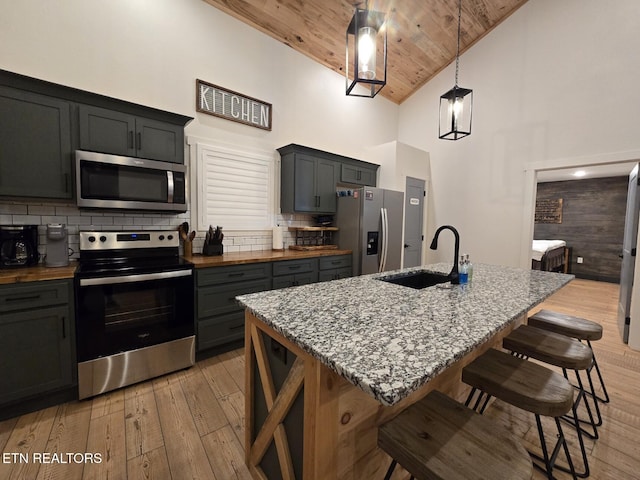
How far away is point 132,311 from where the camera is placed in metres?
2.10

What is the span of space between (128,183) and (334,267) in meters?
2.30

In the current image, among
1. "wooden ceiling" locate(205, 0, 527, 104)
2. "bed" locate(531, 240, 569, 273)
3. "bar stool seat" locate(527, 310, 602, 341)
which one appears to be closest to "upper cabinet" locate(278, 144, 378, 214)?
"wooden ceiling" locate(205, 0, 527, 104)

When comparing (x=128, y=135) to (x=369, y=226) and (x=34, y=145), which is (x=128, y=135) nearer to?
(x=34, y=145)

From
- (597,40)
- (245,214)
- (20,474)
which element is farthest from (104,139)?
(597,40)

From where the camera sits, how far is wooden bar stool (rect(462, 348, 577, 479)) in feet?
3.58

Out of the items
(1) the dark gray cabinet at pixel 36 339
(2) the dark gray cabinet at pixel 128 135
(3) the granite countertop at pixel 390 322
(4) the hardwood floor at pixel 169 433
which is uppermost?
(2) the dark gray cabinet at pixel 128 135

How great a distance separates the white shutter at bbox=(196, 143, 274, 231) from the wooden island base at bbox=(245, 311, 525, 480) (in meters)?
2.09

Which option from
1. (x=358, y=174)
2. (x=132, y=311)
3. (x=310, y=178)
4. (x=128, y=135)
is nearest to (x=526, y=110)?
(x=358, y=174)

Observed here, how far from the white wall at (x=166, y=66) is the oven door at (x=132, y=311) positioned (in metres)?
0.78

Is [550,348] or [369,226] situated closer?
[550,348]

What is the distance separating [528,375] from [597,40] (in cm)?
428

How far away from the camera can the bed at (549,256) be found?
18.1 ft

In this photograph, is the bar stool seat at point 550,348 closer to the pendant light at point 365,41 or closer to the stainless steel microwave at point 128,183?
the pendant light at point 365,41

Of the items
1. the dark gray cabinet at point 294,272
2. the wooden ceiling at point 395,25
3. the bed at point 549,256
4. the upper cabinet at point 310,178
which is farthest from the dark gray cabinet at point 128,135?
the bed at point 549,256
